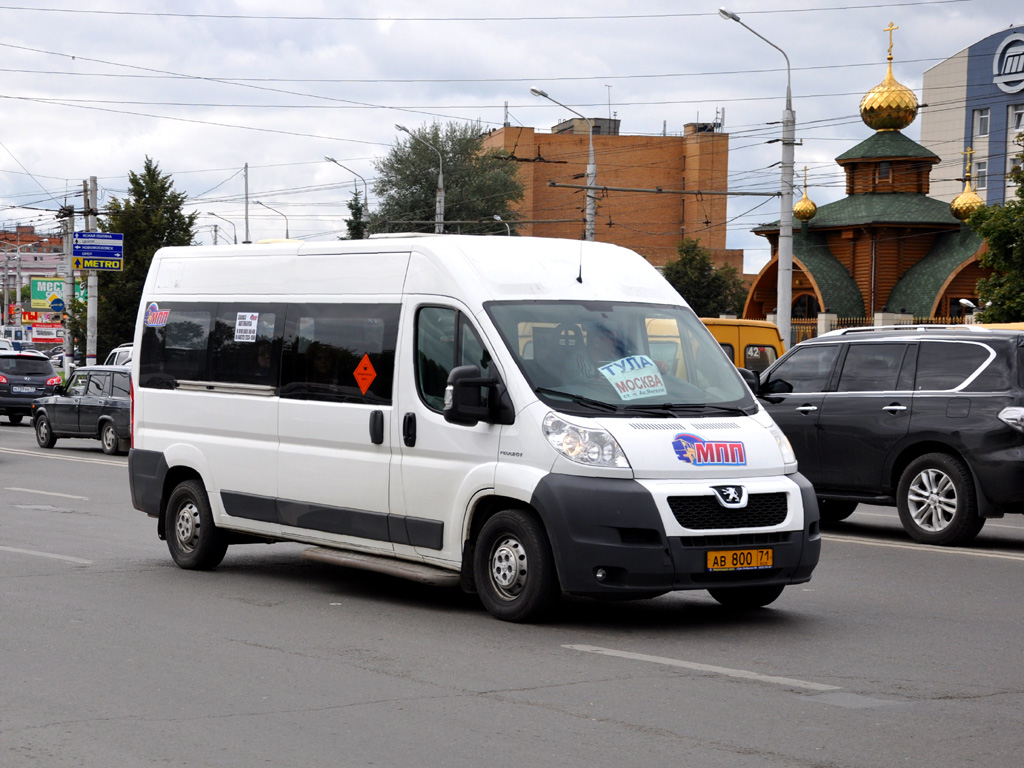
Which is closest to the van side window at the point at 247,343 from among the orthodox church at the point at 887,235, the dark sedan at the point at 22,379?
the dark sedan at the point at 22,379

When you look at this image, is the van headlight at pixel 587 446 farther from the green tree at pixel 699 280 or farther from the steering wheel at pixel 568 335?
the green tree at pixel 699 280

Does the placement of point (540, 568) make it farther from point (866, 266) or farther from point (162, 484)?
point (866, 266)

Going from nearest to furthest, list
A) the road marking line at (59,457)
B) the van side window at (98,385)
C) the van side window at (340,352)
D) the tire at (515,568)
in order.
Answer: the tire at (515,568) < the van side window at (340,352) < the road marking line at (59,457) < the van side window at (98,385)

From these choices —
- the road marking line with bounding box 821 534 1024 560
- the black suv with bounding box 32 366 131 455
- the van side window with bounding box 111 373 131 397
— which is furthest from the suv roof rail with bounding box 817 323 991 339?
the van side window with bounding box 111 373 131 397

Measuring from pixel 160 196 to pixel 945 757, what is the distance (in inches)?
2129

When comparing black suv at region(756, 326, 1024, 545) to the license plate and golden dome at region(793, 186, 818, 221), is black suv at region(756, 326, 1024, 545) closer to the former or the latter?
the license plate

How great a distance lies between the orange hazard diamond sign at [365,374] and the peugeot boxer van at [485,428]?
0.01m

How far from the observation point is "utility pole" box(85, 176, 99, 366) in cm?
4434

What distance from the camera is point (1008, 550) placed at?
1258cm

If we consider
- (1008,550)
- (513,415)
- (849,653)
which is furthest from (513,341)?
(1008,550)

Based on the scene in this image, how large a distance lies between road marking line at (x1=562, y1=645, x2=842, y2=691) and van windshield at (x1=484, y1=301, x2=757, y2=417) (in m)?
1.40

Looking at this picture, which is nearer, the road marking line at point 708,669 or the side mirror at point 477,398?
the road marking line at point 708,669

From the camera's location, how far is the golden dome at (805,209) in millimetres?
55906

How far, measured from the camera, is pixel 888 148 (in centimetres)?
5425
